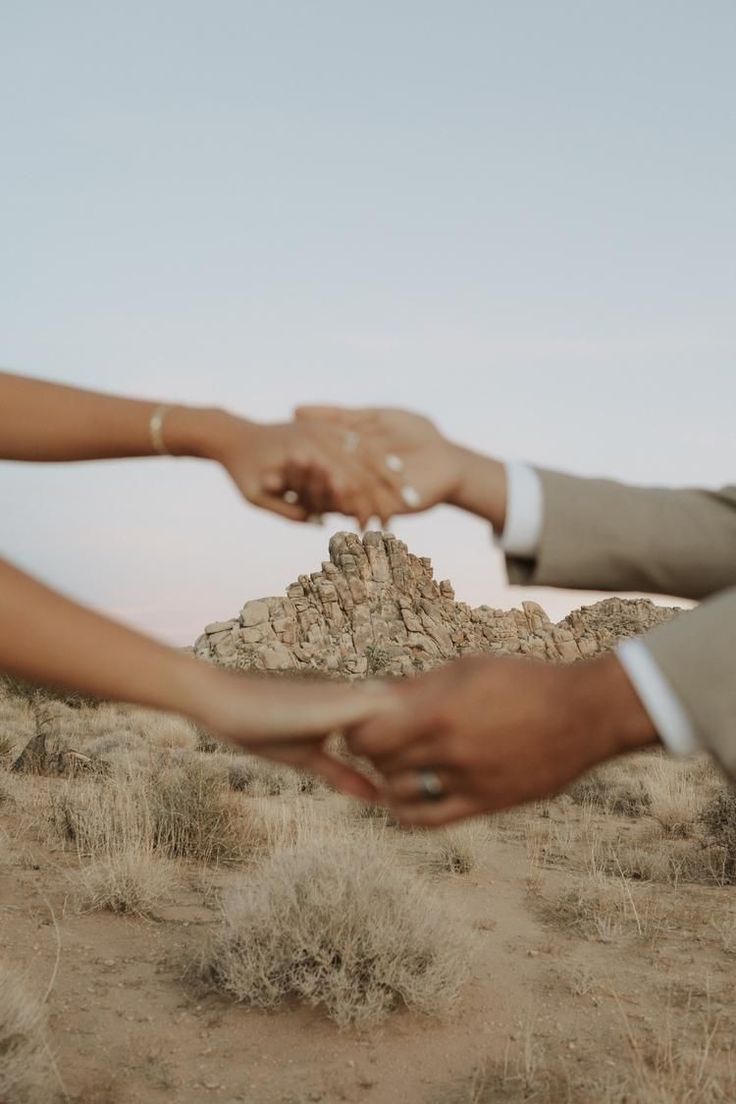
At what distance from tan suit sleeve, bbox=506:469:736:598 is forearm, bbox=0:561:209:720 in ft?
3.25

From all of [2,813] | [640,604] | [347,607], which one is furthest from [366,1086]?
[640,604]

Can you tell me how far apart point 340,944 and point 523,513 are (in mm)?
3524

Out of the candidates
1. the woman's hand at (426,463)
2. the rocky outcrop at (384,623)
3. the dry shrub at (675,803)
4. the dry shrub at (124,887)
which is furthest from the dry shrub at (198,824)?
the rocky outcrop at (384,623)

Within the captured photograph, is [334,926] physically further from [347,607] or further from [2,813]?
[347,607]

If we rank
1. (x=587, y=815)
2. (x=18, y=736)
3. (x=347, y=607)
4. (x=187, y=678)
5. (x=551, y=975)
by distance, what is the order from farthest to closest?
1. (x=347, y=607)
2. (x=18, y=736)
3. (x=587, y=815)
4. (x=551, y=975)
5. (x=187, y=678)

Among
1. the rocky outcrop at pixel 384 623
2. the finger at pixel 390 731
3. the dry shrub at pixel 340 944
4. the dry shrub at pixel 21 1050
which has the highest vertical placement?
the rocky outcrop at pixel 384 623

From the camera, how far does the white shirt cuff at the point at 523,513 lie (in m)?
2.65

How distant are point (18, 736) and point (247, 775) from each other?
198 inches

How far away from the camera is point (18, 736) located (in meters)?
16.4

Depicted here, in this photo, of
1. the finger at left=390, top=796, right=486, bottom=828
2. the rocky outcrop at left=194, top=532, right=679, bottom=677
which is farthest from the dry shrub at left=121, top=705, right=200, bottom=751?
the rocky outcrop at left=194, top=532, right=679, bottom=677

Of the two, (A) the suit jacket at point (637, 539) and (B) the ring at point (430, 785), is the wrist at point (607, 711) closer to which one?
(B) the ring at point (430, 785)

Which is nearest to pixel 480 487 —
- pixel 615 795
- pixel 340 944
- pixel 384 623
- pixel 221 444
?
pixel 221 444

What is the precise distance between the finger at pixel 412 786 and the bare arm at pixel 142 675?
17cm

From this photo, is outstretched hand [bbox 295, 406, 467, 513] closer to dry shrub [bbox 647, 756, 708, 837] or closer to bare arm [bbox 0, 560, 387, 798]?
bare arm [bbox 0, 560, 387, 798]
